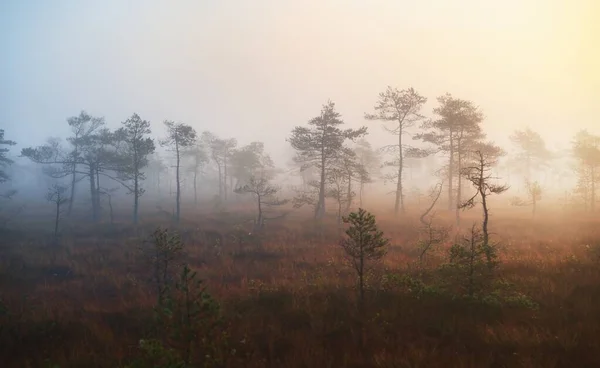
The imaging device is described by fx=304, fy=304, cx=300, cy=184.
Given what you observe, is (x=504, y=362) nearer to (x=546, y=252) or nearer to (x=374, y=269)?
(x=374, y=269)

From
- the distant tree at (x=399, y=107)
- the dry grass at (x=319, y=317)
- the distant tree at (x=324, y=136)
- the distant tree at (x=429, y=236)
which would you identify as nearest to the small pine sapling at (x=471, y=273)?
the dry grass at (x=319, y=317)

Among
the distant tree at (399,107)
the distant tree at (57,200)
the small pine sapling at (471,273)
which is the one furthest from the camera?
the distant tree at (399,107)

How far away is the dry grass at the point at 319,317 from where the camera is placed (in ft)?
19.2

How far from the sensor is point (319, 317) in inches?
303

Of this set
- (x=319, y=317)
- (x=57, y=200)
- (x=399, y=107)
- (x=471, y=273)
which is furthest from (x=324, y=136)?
(x=319, y=317)

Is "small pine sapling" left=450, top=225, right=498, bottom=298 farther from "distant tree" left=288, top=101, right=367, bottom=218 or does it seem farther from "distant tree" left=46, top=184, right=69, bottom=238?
"distant tree" left=46, top=184, right=69, bottom=238

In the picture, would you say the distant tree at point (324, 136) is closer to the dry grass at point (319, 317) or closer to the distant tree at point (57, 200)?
the dry grass at point (319, 317)

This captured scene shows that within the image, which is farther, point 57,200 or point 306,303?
point 57,200

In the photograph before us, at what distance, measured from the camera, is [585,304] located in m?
7.41

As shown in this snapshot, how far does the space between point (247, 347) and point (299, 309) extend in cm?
210

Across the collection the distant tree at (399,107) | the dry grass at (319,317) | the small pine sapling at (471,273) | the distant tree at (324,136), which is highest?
the distant tree at (399,107)

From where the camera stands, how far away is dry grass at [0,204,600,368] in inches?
230

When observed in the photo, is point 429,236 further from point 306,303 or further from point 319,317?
point 319,317

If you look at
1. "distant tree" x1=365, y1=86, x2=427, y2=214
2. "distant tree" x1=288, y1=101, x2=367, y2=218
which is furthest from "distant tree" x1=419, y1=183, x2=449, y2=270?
"distant tree" x1=288, y1=101, x2=367, y2=218
